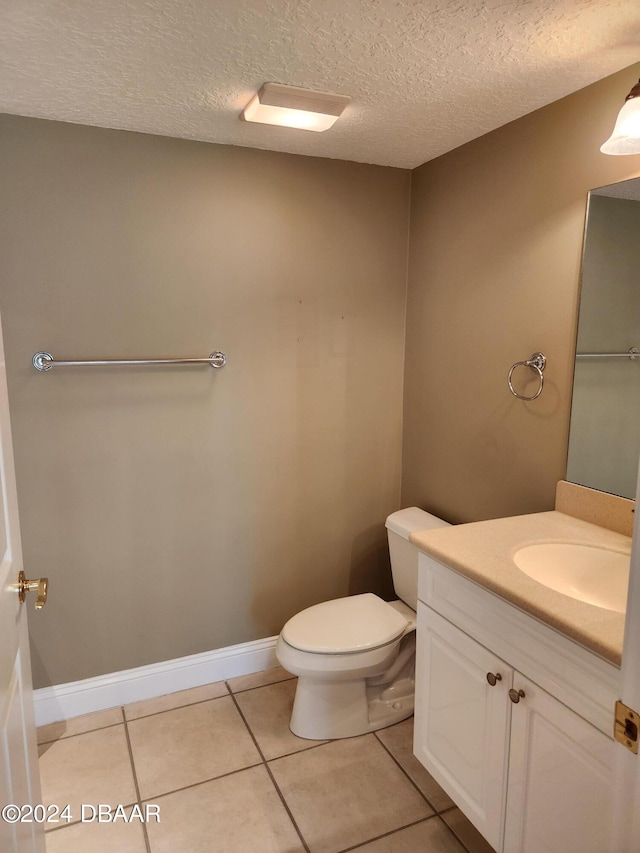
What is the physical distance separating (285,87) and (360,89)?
0.22 m

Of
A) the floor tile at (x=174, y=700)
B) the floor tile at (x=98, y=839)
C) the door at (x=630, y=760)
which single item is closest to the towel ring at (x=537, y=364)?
the door at (x=630, y=760)

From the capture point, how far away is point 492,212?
206cm

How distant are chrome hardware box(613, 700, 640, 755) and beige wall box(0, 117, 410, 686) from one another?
1817 millimetres

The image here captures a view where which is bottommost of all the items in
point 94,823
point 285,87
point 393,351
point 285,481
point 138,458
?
point 94,823

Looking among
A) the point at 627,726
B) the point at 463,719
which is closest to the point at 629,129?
the point at 627,726

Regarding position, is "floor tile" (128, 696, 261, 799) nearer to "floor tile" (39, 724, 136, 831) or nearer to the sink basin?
"floor tile" (39, 724, 136, 831)

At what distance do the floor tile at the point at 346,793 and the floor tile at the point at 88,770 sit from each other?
525 mm

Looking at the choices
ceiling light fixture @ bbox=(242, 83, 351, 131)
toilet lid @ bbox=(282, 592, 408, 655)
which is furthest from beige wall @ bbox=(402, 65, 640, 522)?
ceiling light fixture @ bbox=(242, 83, 351, 131)

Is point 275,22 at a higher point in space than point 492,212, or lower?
higher

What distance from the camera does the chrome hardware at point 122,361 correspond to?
78.6 inches

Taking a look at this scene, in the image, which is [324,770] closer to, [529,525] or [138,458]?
Answer: [529,525]

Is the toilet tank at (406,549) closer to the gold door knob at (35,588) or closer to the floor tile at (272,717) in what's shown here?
the floor tile at (272,717)

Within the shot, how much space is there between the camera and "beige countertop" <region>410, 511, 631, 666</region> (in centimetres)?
111

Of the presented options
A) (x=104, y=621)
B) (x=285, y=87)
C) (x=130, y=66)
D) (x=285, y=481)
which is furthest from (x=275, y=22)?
(x=104, y=621)
